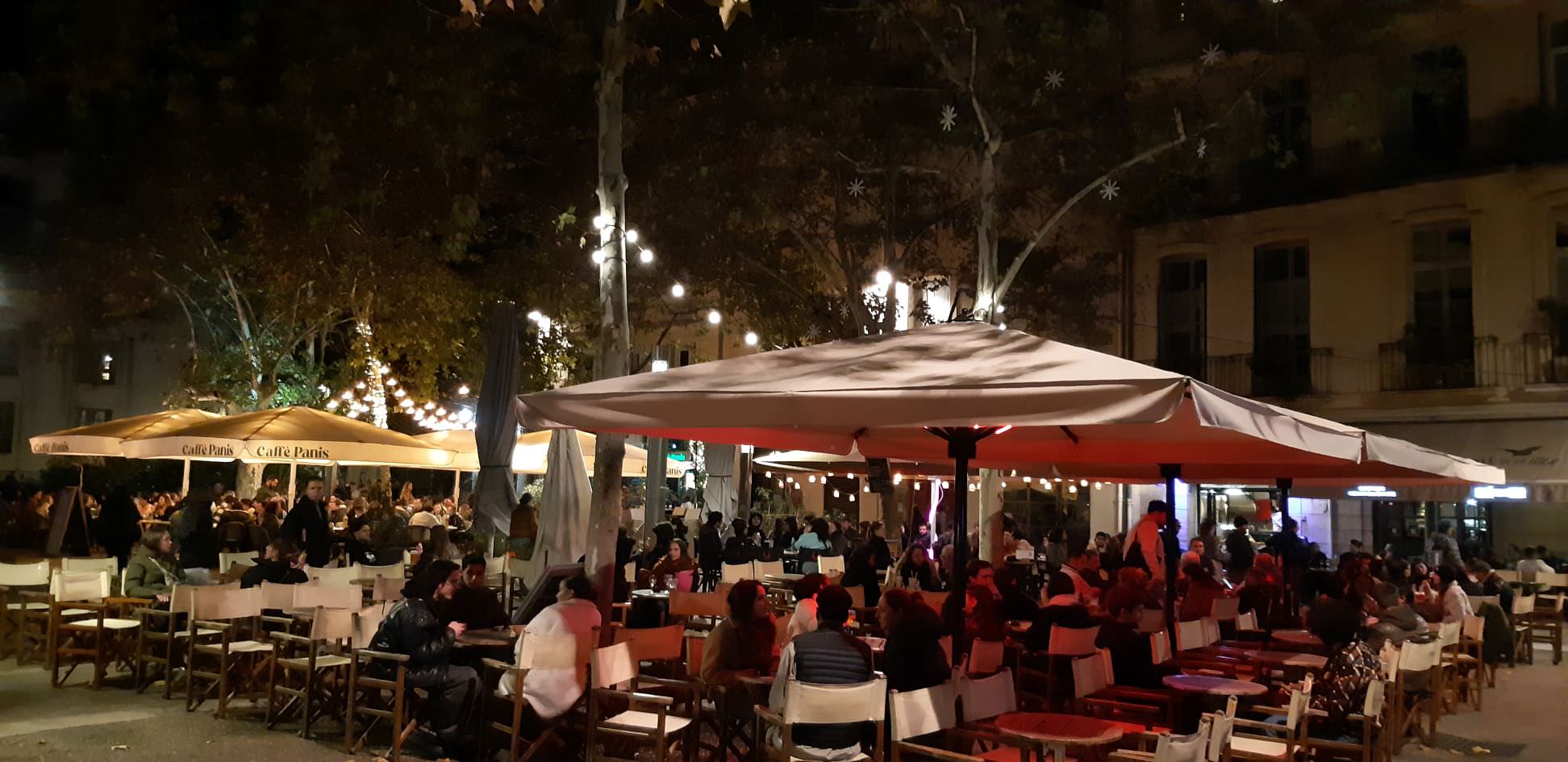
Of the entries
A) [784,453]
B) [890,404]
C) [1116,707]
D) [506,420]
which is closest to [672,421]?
[890,404]

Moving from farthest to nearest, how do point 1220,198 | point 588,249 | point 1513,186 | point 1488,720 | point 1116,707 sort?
point 1220,198
point 1513,186
point 588,249
point 1488,720
point 1116,707

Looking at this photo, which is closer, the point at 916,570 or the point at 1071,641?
the point at 1071,641

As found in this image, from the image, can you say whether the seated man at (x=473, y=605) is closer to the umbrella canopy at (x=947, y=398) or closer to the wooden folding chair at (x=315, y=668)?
the wooden folding chair at (x=315, y=668)

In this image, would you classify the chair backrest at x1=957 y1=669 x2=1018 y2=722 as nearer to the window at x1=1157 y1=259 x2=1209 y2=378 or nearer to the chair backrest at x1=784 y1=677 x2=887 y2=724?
the chair backrest at x1=784 y1=677 x2=887 y2=724

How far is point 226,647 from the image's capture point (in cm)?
869

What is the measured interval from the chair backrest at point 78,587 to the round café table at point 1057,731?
7954 millimetres

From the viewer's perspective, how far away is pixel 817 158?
19.4 metres

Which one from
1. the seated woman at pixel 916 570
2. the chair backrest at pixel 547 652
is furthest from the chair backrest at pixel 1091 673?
the seated woman at pixel 916 570

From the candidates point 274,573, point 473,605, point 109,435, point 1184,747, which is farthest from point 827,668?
point 109,435

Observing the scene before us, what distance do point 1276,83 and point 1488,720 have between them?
15098 mm

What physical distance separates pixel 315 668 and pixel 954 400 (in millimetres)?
5276

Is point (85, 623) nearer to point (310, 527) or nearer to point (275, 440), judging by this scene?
point (275, 440)

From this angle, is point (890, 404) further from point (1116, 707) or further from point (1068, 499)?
point (1068, 499)

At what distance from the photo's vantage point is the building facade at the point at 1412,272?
2045 cm
